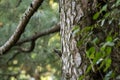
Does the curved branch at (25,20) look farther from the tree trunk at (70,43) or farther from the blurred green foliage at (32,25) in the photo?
the blurred green foliage at (32,25)

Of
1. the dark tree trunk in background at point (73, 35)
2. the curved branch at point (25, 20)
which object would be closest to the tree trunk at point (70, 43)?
the dark tree trunk in background at point (73, 35)

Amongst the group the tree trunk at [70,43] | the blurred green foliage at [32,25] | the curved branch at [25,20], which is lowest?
the tree trunk at [70,43]

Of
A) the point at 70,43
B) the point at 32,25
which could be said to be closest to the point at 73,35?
the point at 70,43

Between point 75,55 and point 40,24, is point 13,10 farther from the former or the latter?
point 75,55

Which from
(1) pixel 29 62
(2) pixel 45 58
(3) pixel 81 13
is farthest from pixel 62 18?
(1) pixel 29 62

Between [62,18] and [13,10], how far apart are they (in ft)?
5.20

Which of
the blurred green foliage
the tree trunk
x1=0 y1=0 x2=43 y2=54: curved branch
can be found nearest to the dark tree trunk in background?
the tree trunk

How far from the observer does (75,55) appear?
1570 mm

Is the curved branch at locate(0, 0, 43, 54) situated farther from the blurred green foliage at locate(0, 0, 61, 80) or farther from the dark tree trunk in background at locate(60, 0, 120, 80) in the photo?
the blurred green foliage at locate(0, 0, 61, 80)

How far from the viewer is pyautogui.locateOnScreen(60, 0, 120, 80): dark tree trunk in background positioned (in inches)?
60.9

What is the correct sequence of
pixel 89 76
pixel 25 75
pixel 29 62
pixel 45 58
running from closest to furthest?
1. pixel 89 76
2. pixel 45 58
3. pixel 29 62
4. pixel 25 75

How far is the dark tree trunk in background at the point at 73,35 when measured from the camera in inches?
60.9

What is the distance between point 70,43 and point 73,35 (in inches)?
1.9

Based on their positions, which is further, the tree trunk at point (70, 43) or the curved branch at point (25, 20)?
the curved branch at point (25, 20)
